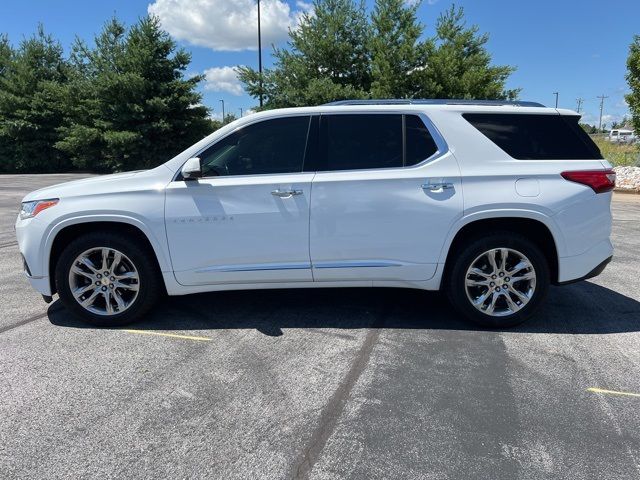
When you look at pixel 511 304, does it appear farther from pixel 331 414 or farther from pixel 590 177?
pixel 331 414

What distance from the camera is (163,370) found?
3.53 m

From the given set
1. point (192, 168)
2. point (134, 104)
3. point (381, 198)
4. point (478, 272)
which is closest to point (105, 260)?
point (192, 168)

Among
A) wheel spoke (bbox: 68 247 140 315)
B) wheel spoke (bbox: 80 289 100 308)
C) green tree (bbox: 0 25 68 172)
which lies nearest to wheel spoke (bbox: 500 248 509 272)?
wheel spoke (bbox: 68 247 140 315)

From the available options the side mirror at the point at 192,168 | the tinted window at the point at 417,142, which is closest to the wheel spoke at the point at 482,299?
the tinted window at the point at 417,142

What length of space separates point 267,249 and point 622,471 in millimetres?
2768

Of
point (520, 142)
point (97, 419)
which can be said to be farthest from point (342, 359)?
point (520, 142)

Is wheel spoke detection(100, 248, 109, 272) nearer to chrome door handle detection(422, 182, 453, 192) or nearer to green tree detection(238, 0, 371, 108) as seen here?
chrome door handle detection(422, 182, 453, 192)

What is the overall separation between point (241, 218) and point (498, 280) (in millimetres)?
2240

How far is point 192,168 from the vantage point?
13.0 ft

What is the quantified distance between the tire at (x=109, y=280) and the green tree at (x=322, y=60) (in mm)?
19664

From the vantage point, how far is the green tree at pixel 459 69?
22.5m

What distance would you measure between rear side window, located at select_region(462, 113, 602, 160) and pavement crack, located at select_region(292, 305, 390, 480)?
1.98 metres

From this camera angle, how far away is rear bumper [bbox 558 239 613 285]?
4.19m

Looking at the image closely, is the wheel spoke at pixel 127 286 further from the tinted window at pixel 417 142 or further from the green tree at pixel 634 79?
the green tree at pixel 634 79
